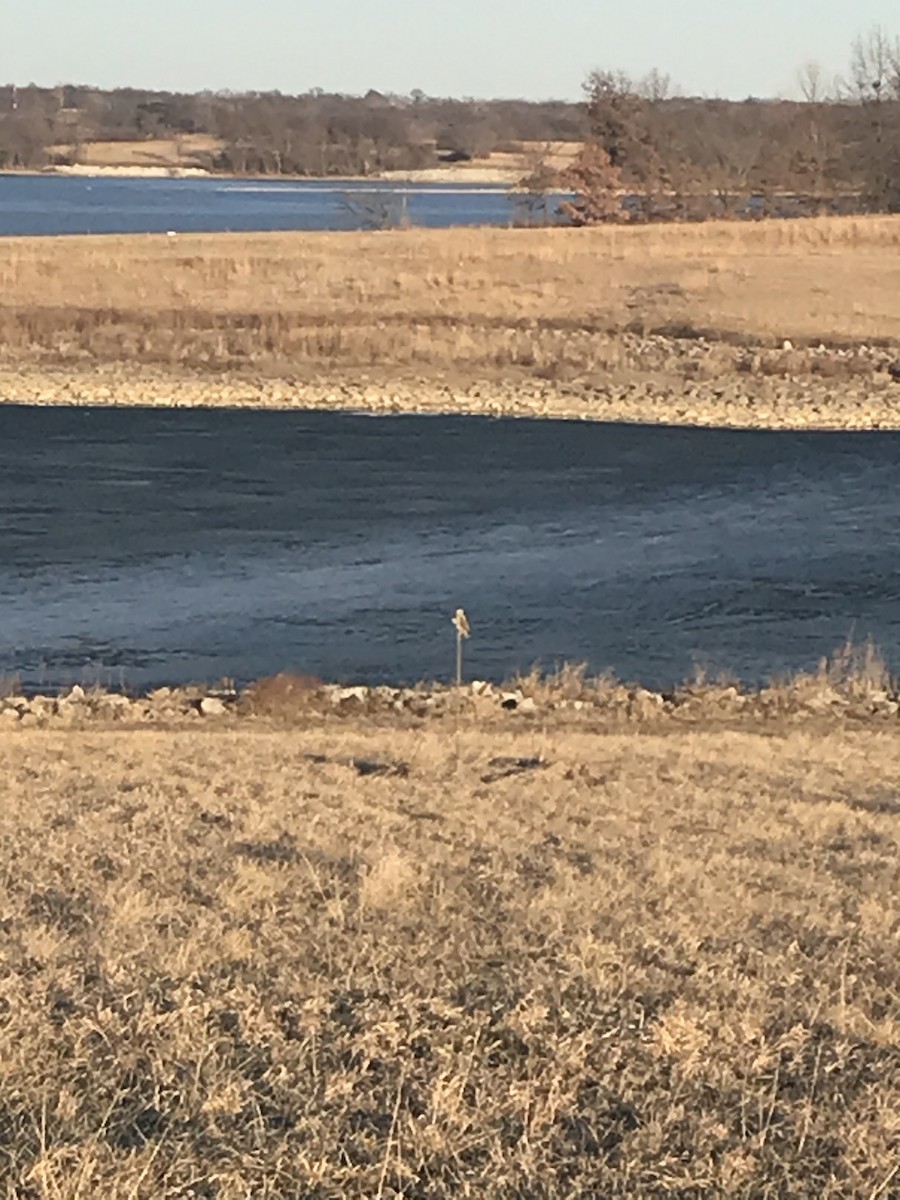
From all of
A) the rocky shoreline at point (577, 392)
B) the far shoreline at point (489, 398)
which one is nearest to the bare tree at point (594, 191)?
the rocky shoreline at point (577, 392)

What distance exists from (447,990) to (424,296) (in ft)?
131

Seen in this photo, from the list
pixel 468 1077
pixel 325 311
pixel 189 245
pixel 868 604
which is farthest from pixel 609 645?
pixel 189 245

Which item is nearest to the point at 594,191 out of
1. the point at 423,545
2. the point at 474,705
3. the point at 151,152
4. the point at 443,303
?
the point at 443,303

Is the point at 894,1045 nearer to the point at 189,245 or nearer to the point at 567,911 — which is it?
the point at 567,911

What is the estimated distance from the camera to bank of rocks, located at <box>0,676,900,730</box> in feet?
51.2

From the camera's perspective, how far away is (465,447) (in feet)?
106

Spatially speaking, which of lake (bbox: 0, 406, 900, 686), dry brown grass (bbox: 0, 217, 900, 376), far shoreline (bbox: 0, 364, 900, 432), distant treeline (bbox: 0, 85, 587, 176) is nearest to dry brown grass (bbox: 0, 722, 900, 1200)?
lake (bbox: 0, 406, 900, 686)

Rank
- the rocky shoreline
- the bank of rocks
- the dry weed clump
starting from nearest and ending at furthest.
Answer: the bank of rocks
the dry weed clump
the rocky shoreline

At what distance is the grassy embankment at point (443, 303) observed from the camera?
39.1 meters

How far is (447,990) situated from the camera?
22.4 ft

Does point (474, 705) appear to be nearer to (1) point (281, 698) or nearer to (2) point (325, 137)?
(1) point (281, 698)

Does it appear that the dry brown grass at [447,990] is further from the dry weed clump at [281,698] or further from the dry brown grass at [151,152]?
the dry brown grass at [151,152]

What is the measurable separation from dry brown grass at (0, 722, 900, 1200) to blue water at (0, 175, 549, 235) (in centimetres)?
6948

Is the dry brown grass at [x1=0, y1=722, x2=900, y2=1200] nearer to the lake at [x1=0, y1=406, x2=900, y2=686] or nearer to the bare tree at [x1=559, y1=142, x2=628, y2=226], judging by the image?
the lake at [x1=0, y1=406, x2=900, y2=686]
